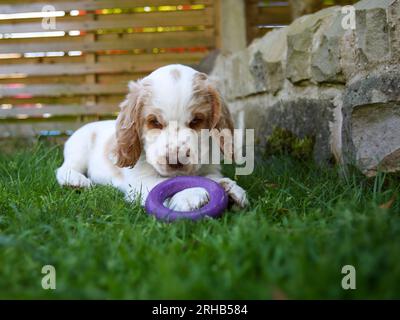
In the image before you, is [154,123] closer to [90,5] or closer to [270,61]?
[270,61]

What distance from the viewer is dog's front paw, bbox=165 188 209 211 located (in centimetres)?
270

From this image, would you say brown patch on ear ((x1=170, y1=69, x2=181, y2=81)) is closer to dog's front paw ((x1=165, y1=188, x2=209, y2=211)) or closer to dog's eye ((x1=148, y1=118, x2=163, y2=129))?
Answer: dog's eye ((x1=148, y1=118, x2=163, y2=129))

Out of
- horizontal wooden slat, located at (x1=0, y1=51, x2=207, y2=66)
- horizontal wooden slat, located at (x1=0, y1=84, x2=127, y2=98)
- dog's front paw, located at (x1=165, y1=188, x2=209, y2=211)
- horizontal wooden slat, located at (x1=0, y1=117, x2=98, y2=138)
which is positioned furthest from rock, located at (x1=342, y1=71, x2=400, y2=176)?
horizontal wooden slat, located at (x1=0, y1=117, x2=98, y2=138)

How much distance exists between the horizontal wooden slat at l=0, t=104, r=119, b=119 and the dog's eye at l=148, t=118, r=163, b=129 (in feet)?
14.8

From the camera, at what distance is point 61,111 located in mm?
7625

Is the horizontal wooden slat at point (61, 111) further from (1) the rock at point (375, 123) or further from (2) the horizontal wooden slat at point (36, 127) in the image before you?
(1) the rock at point (375, 123)

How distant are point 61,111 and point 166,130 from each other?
506 cm

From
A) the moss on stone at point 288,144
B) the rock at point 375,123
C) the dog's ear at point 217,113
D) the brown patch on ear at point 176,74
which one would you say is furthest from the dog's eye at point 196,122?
the moss on stone at point 288,144

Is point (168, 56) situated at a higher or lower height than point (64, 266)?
higher

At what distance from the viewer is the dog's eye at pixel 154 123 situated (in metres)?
Answer: 3.02
